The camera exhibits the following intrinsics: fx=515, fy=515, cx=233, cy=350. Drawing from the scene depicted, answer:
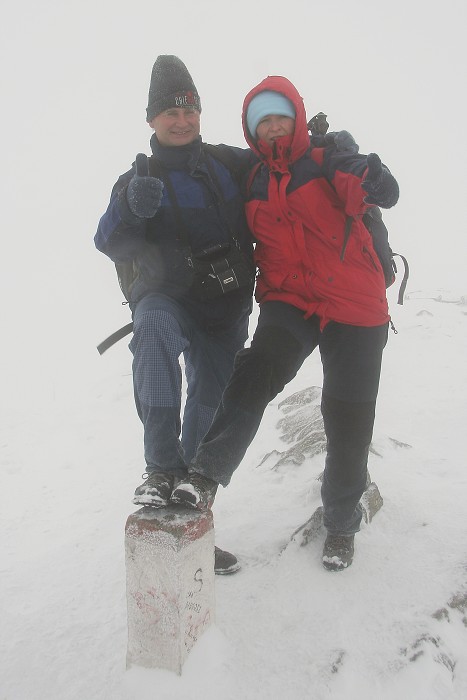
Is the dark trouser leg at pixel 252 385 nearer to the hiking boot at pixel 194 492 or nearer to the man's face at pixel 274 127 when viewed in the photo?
the hiking boot at pixel 194 492

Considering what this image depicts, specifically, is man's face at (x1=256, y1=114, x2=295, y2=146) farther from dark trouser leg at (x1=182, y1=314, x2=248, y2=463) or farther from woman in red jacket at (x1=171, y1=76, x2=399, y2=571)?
dark trouser leg at (x1=182, y1=314, x2=248, y2=463)

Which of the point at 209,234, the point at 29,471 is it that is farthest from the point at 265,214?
the point at 29,471

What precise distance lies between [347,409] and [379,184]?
1.23 m

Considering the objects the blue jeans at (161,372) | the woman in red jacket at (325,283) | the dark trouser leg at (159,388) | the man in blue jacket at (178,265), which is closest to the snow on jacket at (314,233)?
the woman in red jacket at (325,283)

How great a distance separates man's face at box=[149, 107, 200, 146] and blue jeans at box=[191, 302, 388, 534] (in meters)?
1.14

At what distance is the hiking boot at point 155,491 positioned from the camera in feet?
7.68

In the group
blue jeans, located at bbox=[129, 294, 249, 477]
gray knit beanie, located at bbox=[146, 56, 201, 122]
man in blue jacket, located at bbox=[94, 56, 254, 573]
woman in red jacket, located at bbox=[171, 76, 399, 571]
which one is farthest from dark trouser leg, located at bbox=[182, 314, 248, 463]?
gray knit beanie, located at bbox=[146, 56, 201, 122]

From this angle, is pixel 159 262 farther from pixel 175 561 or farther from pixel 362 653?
pixel 362 653

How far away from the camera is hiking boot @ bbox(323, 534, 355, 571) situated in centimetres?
299

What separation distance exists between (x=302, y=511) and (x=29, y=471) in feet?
18.5

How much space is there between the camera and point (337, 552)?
302 centimetres

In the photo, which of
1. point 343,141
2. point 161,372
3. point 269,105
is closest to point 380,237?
point 343,141

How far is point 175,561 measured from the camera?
2178 millimetres

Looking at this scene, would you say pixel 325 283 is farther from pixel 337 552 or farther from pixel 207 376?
pixel 337 552
